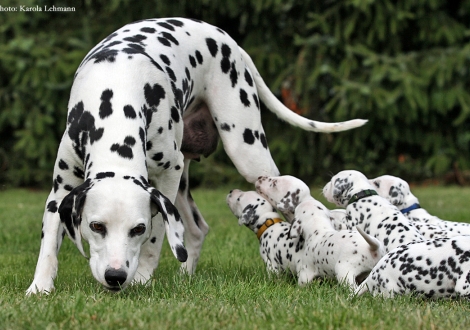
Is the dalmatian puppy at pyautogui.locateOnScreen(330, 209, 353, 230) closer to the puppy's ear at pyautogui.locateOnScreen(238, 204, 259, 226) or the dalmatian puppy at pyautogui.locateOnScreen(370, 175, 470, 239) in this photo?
the dalmatian puppy at pyautogui.locateOnScreen(370, 175, 470, 239)

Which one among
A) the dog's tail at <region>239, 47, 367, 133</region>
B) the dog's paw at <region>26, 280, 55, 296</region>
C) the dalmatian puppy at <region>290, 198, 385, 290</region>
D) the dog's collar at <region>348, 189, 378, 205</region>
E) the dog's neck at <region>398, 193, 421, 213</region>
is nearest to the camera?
the dog's paw at <region>26, 280, 55, 296</region>

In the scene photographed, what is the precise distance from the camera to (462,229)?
19.1ft

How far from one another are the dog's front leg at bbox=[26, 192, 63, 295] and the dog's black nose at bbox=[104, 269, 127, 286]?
575 mm

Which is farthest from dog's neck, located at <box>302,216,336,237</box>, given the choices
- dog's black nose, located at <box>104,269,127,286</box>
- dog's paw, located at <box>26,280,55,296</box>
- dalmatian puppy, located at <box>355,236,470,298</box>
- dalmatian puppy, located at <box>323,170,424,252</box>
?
dog's paw, located at <box>26,280,55,296</box>

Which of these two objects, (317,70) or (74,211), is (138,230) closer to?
(74,211)

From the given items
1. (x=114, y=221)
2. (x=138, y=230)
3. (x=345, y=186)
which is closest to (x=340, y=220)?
(x=345, y=186)

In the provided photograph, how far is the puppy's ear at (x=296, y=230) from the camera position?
575cm

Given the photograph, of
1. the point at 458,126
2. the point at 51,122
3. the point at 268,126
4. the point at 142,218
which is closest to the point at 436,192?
the point at 458,126

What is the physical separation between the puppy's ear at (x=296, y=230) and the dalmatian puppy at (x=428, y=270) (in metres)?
1.19

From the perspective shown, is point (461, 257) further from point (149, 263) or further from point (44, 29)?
point (44, 29)

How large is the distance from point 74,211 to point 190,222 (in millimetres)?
2158

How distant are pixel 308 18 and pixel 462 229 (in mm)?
8287

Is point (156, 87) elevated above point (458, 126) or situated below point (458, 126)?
above

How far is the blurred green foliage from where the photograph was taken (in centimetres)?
1220
